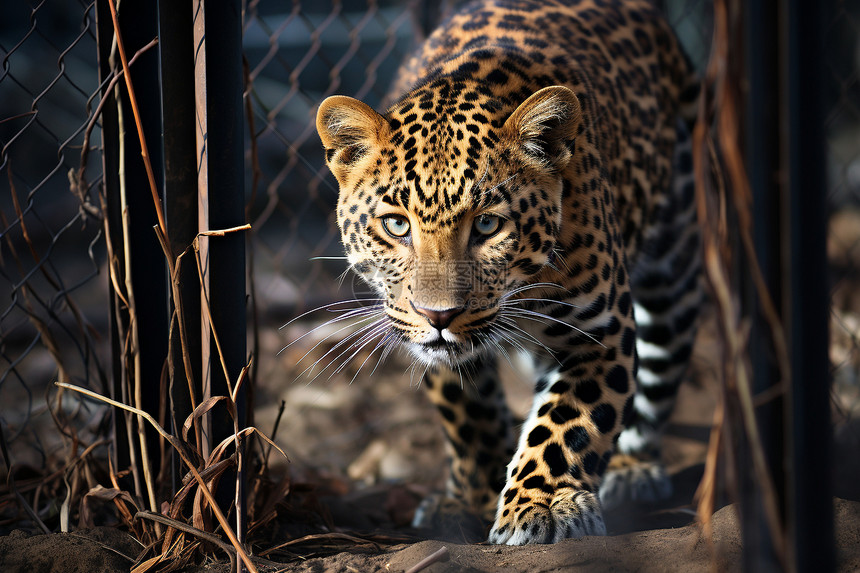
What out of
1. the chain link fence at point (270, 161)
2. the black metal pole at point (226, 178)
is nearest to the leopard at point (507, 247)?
the black metal pole at point (226, 178)

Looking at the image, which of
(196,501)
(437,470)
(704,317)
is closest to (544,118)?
(196,501)

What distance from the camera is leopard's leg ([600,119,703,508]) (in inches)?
167

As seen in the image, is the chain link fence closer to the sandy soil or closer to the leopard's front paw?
the sandy soil

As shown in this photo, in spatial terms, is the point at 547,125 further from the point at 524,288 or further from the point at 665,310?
the point at 665,310

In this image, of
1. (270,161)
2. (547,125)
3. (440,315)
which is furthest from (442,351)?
(270,161)

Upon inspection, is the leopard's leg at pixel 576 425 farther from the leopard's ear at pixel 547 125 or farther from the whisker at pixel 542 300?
the leopard's ear at pixel 547 125

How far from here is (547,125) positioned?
2861 mm

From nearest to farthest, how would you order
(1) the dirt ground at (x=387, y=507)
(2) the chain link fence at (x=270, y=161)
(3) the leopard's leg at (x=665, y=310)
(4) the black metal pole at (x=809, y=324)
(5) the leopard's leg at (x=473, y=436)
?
1. (4) the black metal pole at (x=809, y=324)
2. (1) the dirt ground at (x=387, y=507)
3. (5) the leopard's leg at (x=473, y=436)
4. (3) the leopard's leg at (x=665, y=310)
5. (2) the chain link fence at (x=270, y=161)

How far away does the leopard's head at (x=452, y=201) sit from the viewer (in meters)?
2.71

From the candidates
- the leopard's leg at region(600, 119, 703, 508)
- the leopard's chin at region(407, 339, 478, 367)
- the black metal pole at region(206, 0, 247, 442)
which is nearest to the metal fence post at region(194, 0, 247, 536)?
the black metal pole at region(206, 0, 247, 442)

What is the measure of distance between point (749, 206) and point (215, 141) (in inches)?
62.1

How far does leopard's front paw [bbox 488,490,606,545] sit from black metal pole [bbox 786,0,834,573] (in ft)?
4.40

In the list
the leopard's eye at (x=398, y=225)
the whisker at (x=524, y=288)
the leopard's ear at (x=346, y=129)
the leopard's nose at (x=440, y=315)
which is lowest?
the leopard's nose at (x=440, y=315)

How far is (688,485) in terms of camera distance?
4016 millimetres
